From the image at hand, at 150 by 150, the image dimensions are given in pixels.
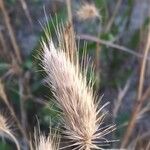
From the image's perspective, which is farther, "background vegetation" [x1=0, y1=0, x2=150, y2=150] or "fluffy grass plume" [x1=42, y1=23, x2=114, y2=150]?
"background vegetation" [x1=0, y1=0, x2=150, y2=150]

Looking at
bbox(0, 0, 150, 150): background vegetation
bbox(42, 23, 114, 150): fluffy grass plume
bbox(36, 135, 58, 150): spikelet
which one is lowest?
bbox(36, 135, 58, 150): spikelet

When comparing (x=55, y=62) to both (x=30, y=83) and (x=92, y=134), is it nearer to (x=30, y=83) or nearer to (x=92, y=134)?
(x=92, y=134)

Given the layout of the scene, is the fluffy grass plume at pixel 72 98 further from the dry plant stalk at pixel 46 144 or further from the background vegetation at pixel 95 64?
the background vegetation at pixel 95 64

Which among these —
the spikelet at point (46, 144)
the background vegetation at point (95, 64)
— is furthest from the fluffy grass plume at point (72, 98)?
the background vegetation at point (95, 64)

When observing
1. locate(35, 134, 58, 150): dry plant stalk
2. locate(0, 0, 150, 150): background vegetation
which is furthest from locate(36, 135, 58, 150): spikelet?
locate(0, 0, 150, 150): background vegetation

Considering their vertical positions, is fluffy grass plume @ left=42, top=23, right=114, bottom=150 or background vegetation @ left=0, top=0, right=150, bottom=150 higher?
background vegetation @ left=0, top=0, right=150, bottom=150

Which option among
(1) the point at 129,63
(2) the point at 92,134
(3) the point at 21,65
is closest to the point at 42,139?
(2) the point at 92,134

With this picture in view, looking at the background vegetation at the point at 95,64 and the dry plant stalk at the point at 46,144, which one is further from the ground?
the background vegetation at the point at 95,64

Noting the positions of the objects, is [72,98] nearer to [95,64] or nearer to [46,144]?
[46,144]

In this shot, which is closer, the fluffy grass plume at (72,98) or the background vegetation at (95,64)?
the fluffy grass plume at (72,98)

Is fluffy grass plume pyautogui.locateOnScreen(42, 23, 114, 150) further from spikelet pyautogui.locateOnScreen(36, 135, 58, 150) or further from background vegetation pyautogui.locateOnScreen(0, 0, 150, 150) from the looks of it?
background vegetation pyautogui.locateOnScreen(0, 0, 150, 150)

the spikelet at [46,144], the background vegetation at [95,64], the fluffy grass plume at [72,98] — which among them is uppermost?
the background vegetation at [95,64]
